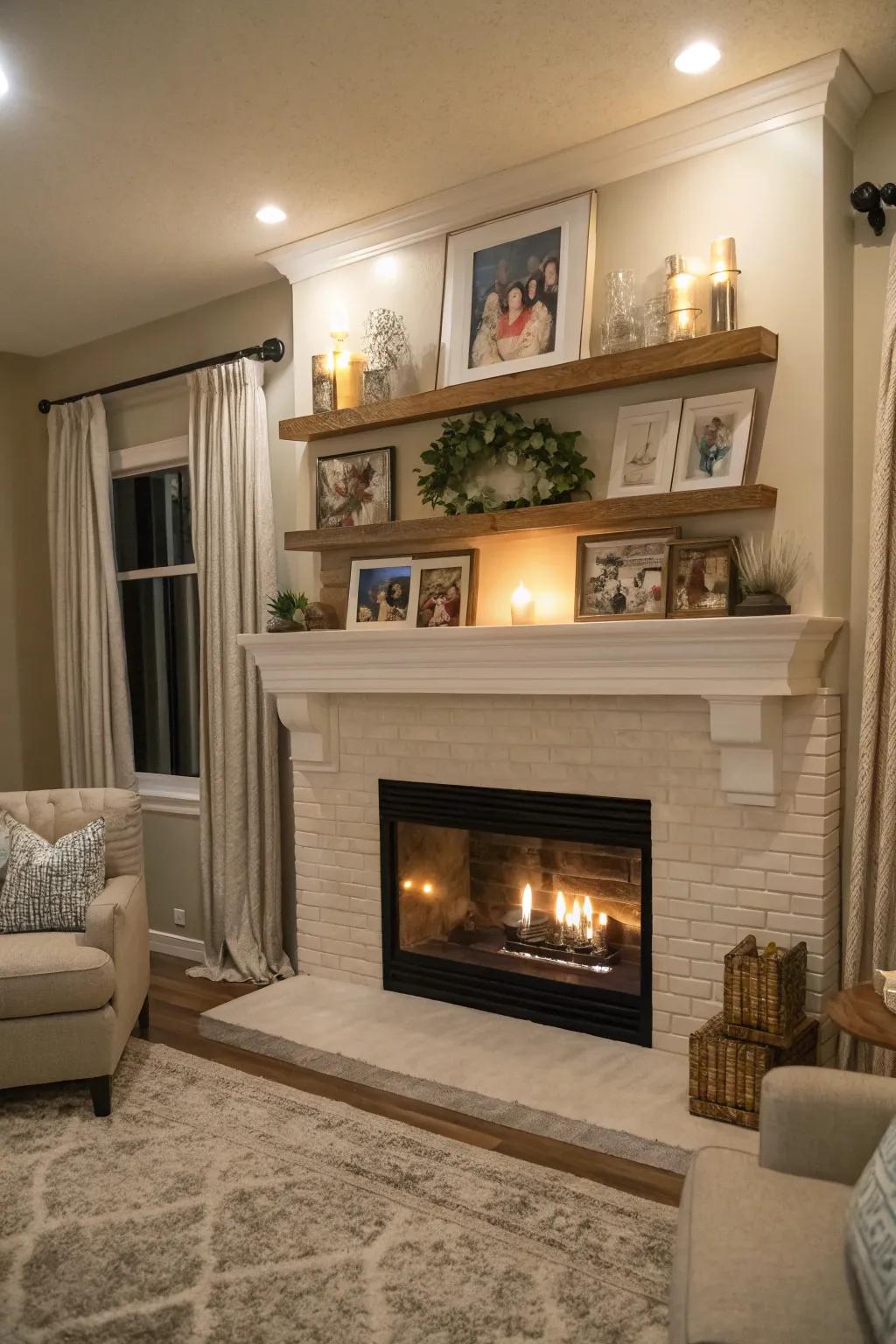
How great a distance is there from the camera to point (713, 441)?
3.07 m

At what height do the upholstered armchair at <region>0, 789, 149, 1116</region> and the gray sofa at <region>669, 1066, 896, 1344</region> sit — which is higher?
the gray sofa at <region>669, 1066, 896, 1344</region>

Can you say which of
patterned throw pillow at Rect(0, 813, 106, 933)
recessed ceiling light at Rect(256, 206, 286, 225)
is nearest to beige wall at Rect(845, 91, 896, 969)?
recessed ceiling light at Rect(256, 206, 286, 225)

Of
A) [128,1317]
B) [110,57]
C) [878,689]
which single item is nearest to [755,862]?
[878,689]

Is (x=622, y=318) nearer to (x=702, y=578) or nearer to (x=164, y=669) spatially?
(x=702, y=578)

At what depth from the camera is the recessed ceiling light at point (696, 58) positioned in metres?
2.70

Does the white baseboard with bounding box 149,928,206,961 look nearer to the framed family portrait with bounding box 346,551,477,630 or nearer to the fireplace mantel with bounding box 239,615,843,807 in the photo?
the fireplace mantel with bounding box 239,615,843,807

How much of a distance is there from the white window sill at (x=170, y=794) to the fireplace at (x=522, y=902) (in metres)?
1.26

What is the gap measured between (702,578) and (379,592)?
4.10 ft

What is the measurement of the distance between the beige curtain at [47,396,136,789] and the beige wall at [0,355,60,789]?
0.32 m

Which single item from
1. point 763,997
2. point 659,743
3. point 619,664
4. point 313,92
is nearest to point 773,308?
point 619,664

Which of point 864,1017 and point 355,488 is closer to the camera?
point 864,1017

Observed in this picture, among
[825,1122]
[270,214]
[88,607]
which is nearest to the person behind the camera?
[825,1122]

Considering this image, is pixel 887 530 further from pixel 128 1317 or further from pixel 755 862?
pixel 128 1317

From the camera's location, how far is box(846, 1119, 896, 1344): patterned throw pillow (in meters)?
1.35
